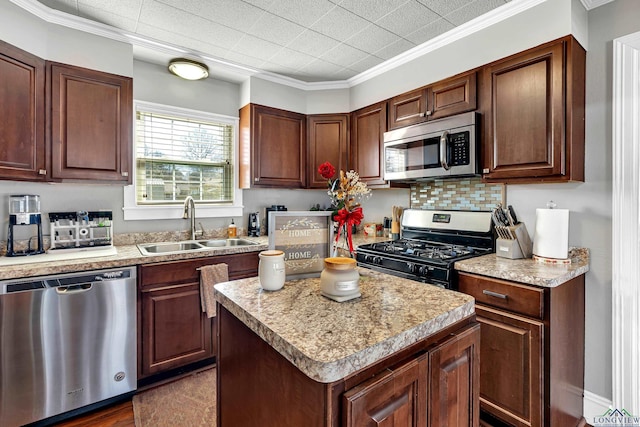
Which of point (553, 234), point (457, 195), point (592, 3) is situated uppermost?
point (592, 3)

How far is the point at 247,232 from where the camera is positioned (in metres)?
3.43

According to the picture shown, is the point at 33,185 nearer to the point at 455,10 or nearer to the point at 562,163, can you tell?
the point at 455,10

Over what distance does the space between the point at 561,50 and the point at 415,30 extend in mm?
1013

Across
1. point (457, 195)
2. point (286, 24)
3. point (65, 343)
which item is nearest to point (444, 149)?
point (457, 195)

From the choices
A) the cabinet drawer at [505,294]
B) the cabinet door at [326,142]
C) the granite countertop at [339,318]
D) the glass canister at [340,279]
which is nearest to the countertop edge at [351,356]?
the granite countertop at [339,318]

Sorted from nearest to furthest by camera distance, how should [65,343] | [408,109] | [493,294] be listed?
[493,294], [65,343], [408,109]

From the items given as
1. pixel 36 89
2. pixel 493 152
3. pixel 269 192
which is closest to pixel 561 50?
pixel 493 152

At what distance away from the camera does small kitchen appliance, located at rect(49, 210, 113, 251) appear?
2.40 meters

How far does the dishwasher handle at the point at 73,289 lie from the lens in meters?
1.93

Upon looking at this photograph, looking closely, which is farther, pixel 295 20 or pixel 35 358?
pixel 295 20

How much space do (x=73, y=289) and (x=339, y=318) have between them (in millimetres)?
1911

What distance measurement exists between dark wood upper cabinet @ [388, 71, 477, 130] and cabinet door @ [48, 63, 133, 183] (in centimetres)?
229

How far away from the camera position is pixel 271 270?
1.24 m

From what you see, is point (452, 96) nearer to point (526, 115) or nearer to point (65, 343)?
point (526, 115)
